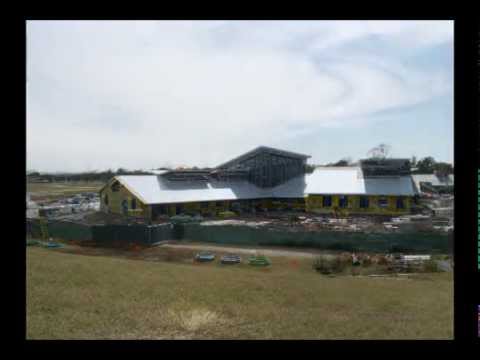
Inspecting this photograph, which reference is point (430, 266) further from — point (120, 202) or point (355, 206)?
point (120, 202)

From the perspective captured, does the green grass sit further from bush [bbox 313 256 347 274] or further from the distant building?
the distant building

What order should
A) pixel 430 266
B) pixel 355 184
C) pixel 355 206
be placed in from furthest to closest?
pixel 355 184
pixel 355 206
pixel 430 266

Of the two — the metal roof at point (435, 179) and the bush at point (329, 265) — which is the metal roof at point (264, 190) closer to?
the bush at point (329, 265)

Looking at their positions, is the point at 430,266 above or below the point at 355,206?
below

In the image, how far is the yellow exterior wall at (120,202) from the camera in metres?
30.0

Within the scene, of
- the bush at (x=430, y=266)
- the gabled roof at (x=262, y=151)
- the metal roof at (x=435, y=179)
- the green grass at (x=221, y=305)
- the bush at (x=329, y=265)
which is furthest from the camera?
the metal roof at (x=435, y=179)

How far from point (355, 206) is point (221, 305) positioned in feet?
88.6

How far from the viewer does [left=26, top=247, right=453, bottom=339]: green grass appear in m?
8.05

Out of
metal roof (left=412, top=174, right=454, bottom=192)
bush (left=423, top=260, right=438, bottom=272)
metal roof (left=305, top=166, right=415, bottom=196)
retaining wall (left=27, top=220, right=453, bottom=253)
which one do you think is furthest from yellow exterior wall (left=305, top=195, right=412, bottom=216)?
metal roof (left=412, top=174, right=454, bottom=192)

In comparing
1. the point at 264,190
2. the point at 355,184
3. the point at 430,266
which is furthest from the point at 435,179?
the point at 430,266

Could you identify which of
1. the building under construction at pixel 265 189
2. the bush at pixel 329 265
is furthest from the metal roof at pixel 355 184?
the bush at pixel 329 265

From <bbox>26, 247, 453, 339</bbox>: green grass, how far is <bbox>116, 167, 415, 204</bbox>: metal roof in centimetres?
1723

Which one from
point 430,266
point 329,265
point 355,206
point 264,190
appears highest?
point 264,190

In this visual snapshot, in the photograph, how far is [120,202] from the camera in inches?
1243
